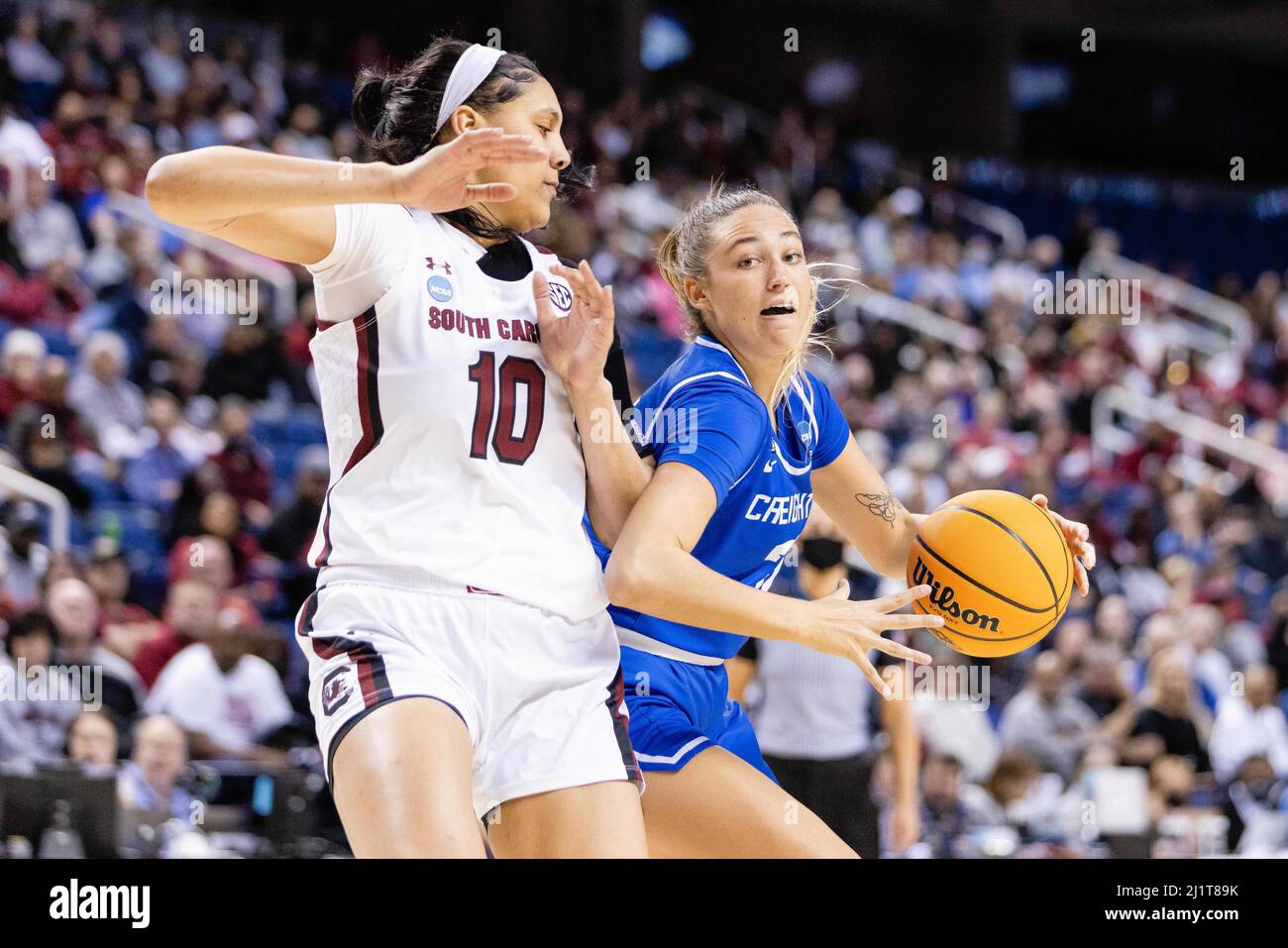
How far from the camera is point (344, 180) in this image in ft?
8.31

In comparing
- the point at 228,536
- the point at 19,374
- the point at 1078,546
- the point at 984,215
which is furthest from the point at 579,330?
the point at 984,215

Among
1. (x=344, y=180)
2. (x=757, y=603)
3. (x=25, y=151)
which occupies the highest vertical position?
(x=25, y=151)

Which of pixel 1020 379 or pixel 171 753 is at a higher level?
pixel 1020 379

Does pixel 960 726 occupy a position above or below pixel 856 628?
below

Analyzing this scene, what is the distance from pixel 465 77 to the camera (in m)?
3.03

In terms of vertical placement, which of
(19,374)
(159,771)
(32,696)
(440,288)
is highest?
(19,374)

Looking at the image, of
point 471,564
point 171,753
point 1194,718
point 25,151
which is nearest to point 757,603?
point 471,564

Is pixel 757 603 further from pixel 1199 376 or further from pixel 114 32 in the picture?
pixel 1199 376

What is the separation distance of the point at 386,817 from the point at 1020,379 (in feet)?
40.3

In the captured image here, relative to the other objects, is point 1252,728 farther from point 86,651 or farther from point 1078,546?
point 86,651

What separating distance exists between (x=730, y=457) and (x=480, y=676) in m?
0.69

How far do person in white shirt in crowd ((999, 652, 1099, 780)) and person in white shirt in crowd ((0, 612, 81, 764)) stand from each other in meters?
4.80

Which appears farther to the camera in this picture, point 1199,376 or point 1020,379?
point 1199,376

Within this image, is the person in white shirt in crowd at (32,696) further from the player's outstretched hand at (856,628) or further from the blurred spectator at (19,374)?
the player's outstretched hand at (856,628)
